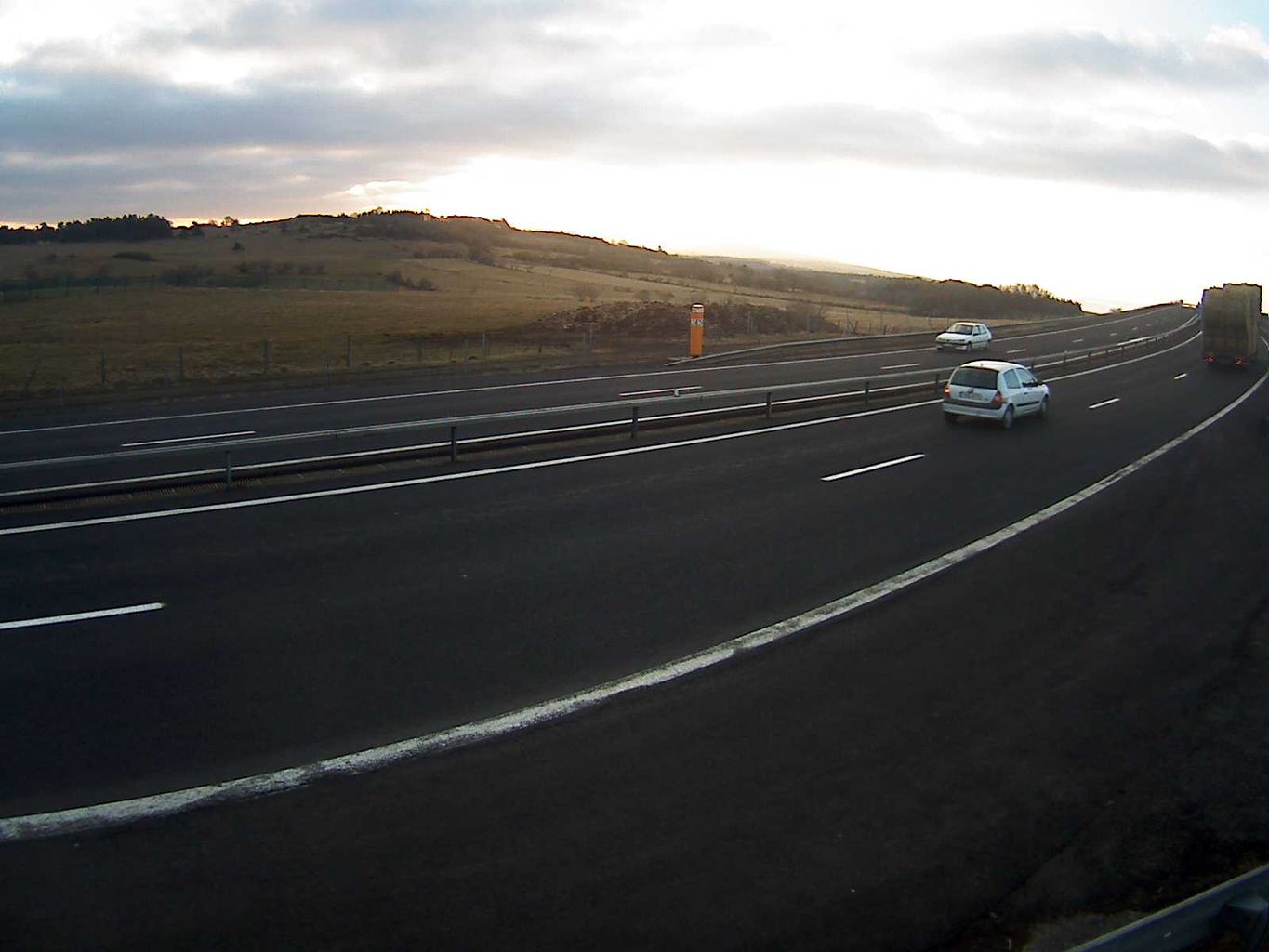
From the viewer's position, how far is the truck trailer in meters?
50.9

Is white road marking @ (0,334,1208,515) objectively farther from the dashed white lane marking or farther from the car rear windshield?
the dashed white lane marking

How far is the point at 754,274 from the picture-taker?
132875 mm

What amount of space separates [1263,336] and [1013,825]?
299ft

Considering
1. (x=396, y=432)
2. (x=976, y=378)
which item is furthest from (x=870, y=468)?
(x=396, y=432)

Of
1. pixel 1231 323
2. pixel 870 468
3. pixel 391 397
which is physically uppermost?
pixel 1231 323

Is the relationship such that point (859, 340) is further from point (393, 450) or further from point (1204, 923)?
point (1204, 923)

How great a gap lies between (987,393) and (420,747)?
2134 centimetres

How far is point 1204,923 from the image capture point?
4.60 metres

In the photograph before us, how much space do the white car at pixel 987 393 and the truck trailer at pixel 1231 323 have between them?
30117 millimetres

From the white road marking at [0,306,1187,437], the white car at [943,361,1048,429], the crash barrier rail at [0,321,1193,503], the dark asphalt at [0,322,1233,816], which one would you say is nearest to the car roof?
the white car at [943,361,1048,429]

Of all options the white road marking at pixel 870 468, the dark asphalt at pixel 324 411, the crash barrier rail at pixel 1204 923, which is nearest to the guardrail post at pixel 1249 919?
the crash barrier rail at pixel 1204 923

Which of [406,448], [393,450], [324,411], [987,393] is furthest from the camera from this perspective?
[324,411]

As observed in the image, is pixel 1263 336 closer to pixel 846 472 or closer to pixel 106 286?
pixel 846 472

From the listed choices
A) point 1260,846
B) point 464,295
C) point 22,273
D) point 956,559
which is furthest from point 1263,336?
point 22,273
